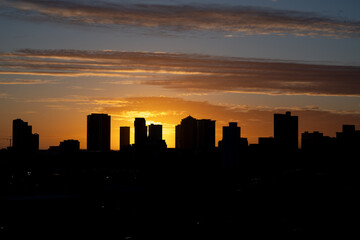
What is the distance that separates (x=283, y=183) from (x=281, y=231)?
77219mm

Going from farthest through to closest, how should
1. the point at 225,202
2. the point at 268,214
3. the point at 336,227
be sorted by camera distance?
the point at 225,202
the point at 268,214
the point at 336,227

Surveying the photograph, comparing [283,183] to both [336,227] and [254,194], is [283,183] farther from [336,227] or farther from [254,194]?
[336,227]

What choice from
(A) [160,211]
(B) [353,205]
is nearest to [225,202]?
(A) [160,211]

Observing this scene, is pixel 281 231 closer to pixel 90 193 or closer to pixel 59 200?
pixel 59 200

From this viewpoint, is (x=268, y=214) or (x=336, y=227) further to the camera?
(x=268, y=214)

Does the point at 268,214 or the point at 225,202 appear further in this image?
the point at 225,202

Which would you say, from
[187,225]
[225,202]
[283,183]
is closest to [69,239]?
[187,225]

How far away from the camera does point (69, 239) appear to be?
98.2 m

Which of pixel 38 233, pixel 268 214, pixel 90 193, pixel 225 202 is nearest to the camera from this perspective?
pixel 38 233

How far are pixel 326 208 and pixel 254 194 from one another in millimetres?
33507

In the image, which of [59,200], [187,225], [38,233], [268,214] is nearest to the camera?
[38,233]

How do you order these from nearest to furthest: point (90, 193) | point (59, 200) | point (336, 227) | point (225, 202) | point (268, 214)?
point (336, 227) < point (268, 214) < point (59, 200) < point (225, 202) < point (90, 193)

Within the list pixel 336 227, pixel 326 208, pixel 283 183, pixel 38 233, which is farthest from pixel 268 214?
pixel 38 233

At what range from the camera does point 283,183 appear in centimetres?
18450
